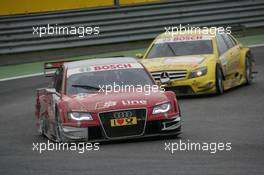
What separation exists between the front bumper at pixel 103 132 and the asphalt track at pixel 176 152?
0.13 metres

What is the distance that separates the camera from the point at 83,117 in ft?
45.3

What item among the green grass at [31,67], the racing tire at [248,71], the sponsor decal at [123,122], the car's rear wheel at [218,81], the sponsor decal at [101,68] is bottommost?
the green grass at [31,67]

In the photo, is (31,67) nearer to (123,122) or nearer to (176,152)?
(123,122)

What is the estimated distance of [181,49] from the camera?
21281 mm

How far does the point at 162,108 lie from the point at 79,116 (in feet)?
3.75

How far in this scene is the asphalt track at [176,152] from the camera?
11.1 meters

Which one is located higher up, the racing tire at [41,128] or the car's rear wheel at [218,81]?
the racing tire at [41,128]

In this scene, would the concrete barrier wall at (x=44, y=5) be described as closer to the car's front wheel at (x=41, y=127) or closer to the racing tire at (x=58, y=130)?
the car's front wheel at (x=41, y=127)

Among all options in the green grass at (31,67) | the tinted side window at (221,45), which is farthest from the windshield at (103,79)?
the green grass at (31,67)

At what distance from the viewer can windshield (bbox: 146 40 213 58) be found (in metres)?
21.1

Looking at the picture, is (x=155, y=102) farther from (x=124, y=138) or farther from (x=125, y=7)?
(x=125, y=7)

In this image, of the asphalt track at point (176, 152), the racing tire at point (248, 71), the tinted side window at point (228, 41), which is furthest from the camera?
the racing tire at point (248, 71)

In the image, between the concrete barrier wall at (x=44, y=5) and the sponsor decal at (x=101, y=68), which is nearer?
the sponsor decal at (x=101, y=68)

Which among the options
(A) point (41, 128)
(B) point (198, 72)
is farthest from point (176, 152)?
(B) point (198, 72)
